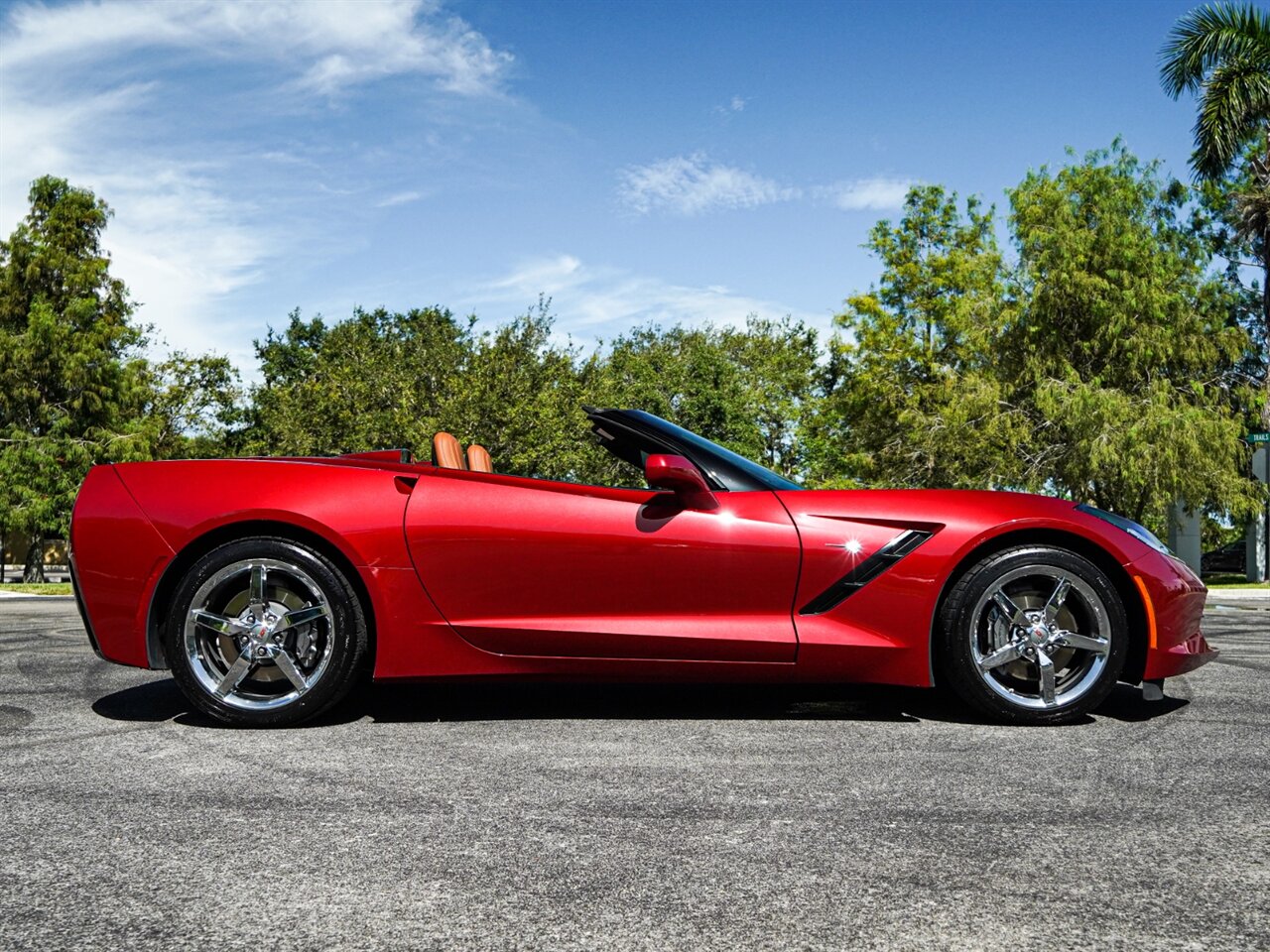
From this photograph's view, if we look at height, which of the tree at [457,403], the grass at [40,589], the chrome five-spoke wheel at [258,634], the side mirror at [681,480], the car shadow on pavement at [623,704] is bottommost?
the grass at [40,589]

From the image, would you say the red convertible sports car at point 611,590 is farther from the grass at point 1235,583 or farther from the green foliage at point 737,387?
the green foliage at point 737,387

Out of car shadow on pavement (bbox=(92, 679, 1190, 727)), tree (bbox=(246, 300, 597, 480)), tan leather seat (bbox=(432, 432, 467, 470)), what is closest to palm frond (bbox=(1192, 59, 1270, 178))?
tree (bbox=(246, 300, 597, 480))

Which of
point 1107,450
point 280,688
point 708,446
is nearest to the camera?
point 280,688

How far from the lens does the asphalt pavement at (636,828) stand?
7.05ft

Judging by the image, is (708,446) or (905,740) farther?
(708,446)

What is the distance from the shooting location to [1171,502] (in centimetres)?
2334

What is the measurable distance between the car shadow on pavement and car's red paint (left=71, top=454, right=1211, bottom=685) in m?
0.34

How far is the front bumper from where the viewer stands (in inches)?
168

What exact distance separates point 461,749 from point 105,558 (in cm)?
164

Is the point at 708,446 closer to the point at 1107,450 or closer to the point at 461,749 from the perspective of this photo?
the point at 461,749

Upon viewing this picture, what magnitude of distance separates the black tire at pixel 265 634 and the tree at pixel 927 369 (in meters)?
22.6

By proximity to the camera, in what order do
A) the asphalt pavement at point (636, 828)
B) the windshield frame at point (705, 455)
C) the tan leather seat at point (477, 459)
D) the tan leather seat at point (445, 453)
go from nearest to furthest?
the asphalt pavement at point (636, 828), the windshield frame at point (705, 455), the tan leather seat at point (445, 453), the tan leather seat at point (477, 459)

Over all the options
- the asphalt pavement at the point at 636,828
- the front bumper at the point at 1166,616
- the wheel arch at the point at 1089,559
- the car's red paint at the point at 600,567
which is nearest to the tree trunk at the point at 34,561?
the asphalt pavement at the point at 636,828

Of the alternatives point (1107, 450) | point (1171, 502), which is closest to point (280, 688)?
point (1107, 450)
